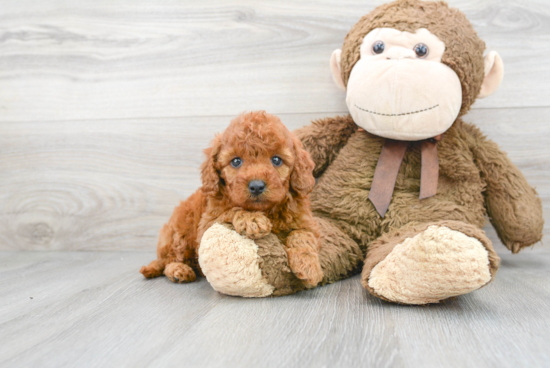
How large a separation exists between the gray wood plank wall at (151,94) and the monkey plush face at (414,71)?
0.95 feet

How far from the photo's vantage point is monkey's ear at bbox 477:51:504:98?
1157 millimetres

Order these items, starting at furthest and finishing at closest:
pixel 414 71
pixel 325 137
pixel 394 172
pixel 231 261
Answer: pixel 325 137, pixel 394 172, pixel 414 71, pixel 231 261

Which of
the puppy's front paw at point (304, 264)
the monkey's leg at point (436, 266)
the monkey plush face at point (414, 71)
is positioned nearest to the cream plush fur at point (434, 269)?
the monkey's leg at point (436, 266)

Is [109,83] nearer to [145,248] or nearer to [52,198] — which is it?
[52,198]

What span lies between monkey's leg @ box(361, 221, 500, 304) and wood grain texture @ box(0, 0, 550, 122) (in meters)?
0.68

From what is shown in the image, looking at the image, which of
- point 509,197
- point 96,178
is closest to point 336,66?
point 509,197

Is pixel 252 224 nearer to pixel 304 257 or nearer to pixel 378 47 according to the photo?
pixel 304 257

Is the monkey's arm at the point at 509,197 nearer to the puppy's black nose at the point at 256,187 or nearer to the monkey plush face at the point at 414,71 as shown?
the monkey plush face at the point at 414,71

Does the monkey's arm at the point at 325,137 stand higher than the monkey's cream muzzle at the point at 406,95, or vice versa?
the monkey's cream muzzle at the point at 406,95

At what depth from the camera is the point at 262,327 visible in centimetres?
78

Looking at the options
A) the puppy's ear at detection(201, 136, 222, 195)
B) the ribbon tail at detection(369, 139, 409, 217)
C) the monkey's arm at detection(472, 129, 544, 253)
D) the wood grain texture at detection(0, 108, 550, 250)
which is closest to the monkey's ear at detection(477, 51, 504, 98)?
the monkey's arm at detection(472, 129, 544, 253)

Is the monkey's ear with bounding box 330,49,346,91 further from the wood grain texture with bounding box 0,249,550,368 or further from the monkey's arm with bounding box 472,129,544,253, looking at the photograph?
the wood grain texture with bounding box 0,249,550,368

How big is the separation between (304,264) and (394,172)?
0.41 meters

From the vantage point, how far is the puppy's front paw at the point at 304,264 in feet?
2.96
